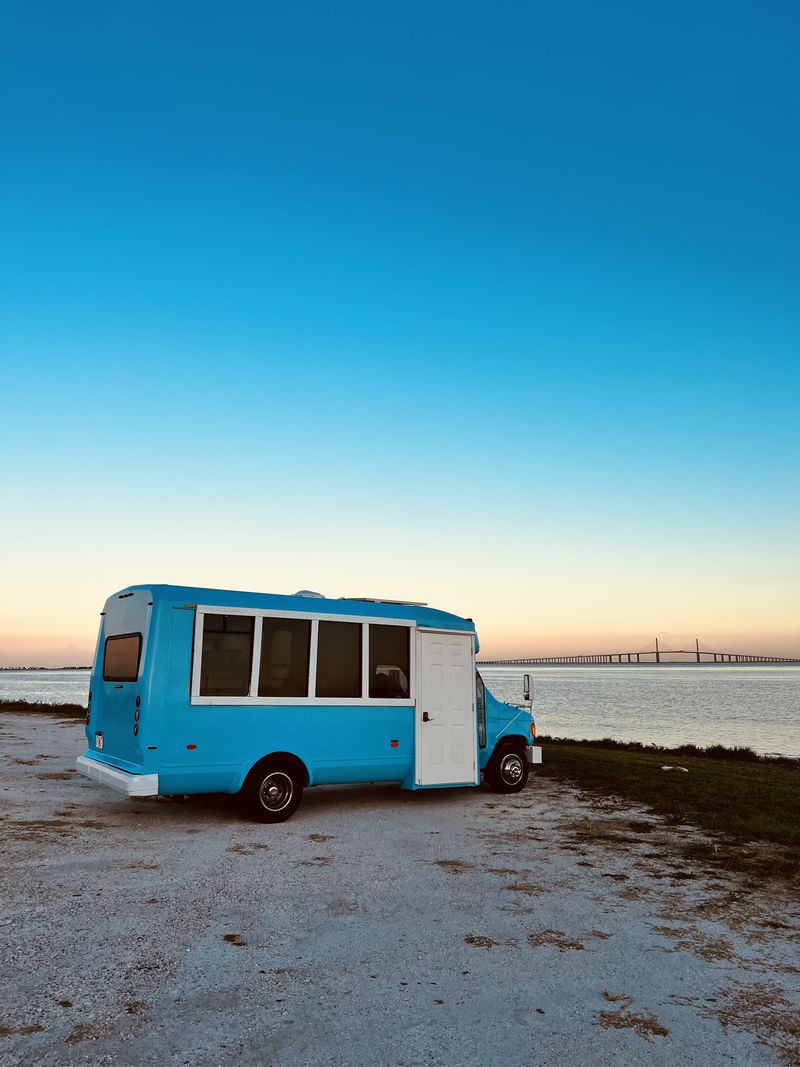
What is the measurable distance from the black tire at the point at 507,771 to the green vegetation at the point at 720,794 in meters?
1.60

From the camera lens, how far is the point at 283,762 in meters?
10.2

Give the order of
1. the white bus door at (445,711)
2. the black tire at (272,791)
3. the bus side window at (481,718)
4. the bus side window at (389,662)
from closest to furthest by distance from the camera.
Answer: the black tire at (272,791) < the bus side window at (389,662) < the white bus door at (445,711) < the bus side window at (481,718)

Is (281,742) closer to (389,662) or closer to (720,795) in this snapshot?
(389,662)

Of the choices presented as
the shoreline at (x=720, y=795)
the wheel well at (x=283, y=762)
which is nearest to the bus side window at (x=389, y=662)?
the wheel well at (x=283, y=762)

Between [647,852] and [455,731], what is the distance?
376 cm

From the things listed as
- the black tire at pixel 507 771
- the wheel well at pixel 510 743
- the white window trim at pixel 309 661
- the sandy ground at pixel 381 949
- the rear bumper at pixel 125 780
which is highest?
the white window trim at pixel 309 661

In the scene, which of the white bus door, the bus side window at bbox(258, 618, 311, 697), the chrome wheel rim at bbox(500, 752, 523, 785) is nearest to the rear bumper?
the bus side window at bbox(258, 618, 311, 697)

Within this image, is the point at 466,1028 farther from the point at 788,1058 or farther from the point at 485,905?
the point at 485,905

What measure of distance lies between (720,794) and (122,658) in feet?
32.6

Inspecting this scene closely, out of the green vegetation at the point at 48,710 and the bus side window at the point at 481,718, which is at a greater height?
the bus side window at the point at 481,718

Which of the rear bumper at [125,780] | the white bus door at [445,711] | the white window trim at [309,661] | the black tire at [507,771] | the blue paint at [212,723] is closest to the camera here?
the rear bumper at [125,780]

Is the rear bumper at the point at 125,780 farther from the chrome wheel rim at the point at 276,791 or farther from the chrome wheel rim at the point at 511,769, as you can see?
the chrome wheel rim at the point at 511,769

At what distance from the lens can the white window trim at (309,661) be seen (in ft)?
31.4

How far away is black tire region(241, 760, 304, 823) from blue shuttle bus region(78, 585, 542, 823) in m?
0.02
